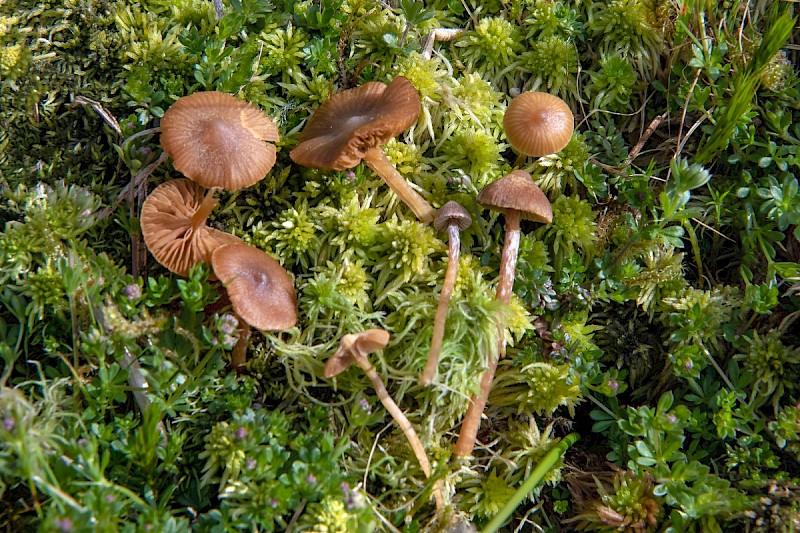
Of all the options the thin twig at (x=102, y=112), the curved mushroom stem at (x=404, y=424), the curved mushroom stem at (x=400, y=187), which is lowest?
the curved mushroom stem at (x=404, y=424)

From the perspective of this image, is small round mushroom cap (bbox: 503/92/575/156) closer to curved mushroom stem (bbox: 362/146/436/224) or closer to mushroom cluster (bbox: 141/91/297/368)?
curved mushroom stem (bbox: 362/146/436/224)

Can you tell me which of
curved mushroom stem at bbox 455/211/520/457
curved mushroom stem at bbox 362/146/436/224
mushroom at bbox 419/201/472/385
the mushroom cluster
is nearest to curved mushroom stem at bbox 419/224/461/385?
mushroom at bbox 419/201/472/385

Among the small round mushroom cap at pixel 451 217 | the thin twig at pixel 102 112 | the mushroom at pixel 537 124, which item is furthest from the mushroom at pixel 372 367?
the thin twig at pixel 102 112

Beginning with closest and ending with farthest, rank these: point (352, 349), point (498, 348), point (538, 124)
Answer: point (352, 349) < point (498, 348) < point (538, 124)

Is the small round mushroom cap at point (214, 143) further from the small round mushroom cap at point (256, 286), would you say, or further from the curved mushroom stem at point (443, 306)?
the curved mushroom stem at point (443, 306)

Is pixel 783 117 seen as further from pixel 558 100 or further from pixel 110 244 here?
pixel 110 244

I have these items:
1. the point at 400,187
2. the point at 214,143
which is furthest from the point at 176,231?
the point at 400,187

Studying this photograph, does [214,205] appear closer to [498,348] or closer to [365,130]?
[365,130]
